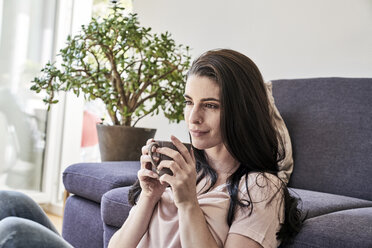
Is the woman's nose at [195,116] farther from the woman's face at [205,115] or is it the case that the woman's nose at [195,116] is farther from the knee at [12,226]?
the knee at [12,226]

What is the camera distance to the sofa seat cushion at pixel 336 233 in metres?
1.11

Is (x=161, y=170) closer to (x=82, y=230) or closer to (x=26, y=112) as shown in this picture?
(x=82, y=230)

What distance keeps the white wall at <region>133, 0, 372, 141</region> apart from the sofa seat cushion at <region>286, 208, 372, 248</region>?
1.18m

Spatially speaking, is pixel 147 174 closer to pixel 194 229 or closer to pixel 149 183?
pixel 149 183

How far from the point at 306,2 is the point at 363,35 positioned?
0.38 metres

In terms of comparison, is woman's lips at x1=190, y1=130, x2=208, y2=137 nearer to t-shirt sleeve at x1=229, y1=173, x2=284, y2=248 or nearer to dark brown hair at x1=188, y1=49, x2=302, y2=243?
dark brown hair at x1=188, y1=49, x2=302, y2=243

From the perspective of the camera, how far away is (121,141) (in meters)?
2.63

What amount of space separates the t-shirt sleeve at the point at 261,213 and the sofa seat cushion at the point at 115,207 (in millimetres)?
743

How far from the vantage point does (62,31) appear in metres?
3.77

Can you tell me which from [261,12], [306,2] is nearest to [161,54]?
[261,12]

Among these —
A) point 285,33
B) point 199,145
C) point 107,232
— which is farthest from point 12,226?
point 285,33

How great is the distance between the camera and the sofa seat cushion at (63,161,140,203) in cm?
200

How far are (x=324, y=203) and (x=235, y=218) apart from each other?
0.58 meters

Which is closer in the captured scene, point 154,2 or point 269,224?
point 269,224
